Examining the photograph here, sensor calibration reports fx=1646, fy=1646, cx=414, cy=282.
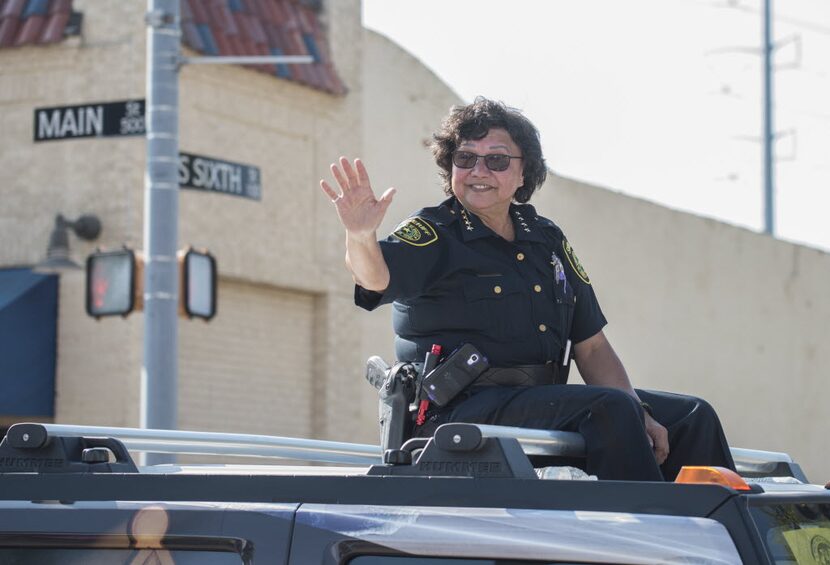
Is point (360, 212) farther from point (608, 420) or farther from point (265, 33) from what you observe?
point (265, 33)

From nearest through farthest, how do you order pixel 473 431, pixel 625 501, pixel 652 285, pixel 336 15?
pixel 625 501, pixel 473 431, pixel 336 15, pixel 652 285

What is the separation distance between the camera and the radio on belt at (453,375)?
4004 mm

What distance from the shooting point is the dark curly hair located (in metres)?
4.55

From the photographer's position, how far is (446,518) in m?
2.98

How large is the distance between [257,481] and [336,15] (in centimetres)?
1441

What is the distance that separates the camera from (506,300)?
423 cm

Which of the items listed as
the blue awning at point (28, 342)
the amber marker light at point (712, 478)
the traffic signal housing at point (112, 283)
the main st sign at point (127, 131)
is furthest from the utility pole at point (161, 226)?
the amber marker light at point (712, 478)

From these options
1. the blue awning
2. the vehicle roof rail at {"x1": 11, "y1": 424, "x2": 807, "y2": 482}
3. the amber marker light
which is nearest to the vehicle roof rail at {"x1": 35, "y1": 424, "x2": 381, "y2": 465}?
the vehicle roof rail at {"x1": 11, "y1": 424, "x2": 807, "y2": 482}

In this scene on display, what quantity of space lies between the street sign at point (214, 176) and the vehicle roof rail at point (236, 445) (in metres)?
6.97

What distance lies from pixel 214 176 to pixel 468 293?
24.1 ft

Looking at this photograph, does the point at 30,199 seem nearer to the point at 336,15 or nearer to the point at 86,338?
the point at 86,338

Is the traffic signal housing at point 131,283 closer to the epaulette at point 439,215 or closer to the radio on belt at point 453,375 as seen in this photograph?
the epaulette at point 439,215

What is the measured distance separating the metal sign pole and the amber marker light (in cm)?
736

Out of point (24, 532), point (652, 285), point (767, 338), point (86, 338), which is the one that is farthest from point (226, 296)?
point (24, 532)
